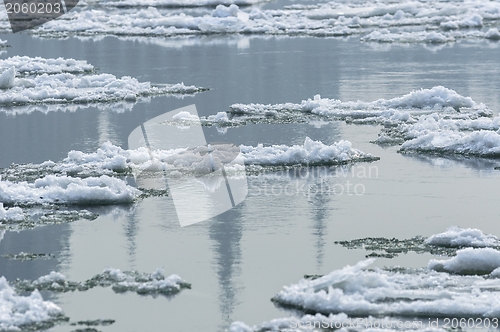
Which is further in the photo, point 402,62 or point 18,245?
point 402,62

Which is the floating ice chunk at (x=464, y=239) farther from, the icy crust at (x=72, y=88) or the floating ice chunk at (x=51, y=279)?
the icy crust at (x=72, y=88)

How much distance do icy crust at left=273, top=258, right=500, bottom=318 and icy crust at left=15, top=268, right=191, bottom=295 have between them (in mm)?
1039

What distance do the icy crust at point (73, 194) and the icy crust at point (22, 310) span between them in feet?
12.3

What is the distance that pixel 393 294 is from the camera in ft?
30.4

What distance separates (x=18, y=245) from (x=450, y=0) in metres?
41.2

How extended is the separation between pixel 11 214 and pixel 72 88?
35.9 ft

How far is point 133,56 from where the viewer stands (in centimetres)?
2977

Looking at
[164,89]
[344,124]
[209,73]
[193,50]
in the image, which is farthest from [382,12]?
[344,124]

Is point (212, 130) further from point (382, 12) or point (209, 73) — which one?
point (382, 12)

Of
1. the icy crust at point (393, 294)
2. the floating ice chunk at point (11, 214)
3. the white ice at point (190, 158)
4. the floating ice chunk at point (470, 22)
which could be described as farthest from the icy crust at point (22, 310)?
the floating ice chunk at point (470, 22)

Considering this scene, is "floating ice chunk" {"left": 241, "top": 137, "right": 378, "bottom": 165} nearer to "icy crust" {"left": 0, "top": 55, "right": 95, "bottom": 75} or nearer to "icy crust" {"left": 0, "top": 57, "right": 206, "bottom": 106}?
"icy crust" {"left": 0, "top": 57, "right": 206, "bottom": 106}

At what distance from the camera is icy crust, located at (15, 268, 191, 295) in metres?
9.69

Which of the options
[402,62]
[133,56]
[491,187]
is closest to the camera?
[491,187]

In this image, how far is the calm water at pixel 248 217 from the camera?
31.2 ft
